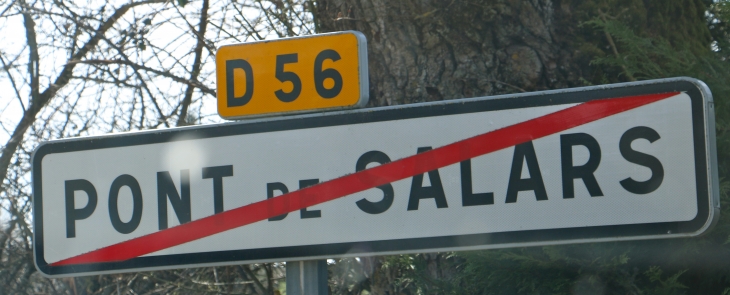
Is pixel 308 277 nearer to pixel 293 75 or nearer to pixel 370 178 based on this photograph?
pixel 370 178

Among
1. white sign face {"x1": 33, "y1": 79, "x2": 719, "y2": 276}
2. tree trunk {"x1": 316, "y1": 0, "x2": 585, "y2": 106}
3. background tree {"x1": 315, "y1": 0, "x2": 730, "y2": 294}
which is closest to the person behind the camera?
white sign face {"x1": 33, "y1": 79, "x2": 719, "y2": 276}

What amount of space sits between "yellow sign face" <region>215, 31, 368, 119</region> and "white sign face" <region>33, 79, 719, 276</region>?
51 millimetres

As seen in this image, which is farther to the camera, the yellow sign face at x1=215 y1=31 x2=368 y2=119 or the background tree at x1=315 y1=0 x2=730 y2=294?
the background tree at x1=315 y1=0 x2=730 y2=294

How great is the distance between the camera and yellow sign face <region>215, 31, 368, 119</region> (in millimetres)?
1502

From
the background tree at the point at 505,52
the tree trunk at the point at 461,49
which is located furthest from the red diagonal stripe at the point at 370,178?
the tree trunk at the point at 461,49

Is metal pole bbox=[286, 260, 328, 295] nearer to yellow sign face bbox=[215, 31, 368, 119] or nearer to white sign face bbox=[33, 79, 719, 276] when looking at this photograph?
white sign face bbox=[33, 79, 719, 276]

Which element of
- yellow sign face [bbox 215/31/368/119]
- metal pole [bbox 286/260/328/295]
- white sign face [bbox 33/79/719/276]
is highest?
yellow sign face [bbox 215/31/368/119]

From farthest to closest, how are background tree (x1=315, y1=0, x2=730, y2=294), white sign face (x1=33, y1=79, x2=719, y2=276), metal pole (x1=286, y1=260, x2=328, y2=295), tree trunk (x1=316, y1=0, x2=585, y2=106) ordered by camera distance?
tree trunk (x1=316, y1=0, x2=585, y2=106), background tree (x1=315, y1=0, x2=730, y2=294), metal pole (x1=286, y1=260, x2=328, y2=295), white sign face (x1=33, y1=79, x2=719, y2=276)

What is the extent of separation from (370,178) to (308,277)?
0.83 ft

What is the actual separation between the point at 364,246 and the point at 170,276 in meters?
3.65

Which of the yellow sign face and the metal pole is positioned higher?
the yellow sign face

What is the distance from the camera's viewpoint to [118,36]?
16.6ft

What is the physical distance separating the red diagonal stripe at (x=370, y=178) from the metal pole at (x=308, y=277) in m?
0.13

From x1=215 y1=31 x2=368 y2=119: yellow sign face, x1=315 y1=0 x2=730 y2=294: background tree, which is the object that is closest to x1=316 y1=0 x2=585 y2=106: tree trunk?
x1=315 y1=0 x2=730 y2=294: background tree
